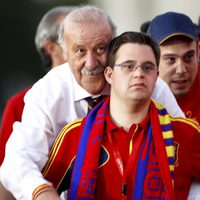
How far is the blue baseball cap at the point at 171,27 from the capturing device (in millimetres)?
5996

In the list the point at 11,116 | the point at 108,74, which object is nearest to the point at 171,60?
the point at 11,116

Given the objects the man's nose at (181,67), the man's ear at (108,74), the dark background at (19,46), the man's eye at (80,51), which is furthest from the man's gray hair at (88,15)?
the dark background at (19,46)

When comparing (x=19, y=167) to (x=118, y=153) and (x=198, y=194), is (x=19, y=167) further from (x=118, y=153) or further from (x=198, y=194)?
(x=198, y=194)

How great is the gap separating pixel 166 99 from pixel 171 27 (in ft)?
3.49

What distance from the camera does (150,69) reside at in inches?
179

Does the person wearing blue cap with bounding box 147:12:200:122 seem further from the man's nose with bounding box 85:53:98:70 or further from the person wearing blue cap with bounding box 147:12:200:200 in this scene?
the man's nose with bounding box 85:53:98:70

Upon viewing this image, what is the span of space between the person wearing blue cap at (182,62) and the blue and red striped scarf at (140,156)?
136cm

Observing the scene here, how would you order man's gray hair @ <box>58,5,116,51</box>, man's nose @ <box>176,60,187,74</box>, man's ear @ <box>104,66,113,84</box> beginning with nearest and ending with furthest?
man's ear @ <box>104,66,113,84</box>
man's gray hair @ <box>58,5,116,51</box>
man's nose @ <box>176,60,187,74</box>

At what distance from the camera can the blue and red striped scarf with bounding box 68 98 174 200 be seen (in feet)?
14.4

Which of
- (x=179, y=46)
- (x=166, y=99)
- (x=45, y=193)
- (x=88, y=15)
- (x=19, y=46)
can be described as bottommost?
(x=19, y=46)

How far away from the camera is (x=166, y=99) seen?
16.7 feet

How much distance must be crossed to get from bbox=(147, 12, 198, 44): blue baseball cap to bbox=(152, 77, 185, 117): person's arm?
895mm

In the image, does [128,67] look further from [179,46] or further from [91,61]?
[179,46]

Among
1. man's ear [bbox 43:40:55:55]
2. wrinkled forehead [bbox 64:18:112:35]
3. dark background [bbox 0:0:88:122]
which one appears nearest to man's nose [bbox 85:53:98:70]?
wrinkled forehead [bbox 64:18:112:35]
